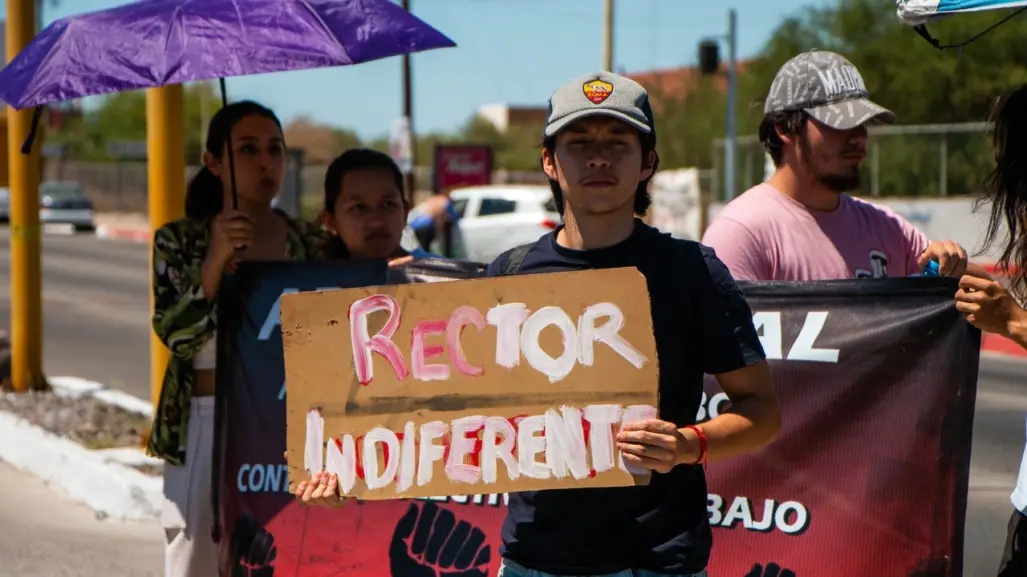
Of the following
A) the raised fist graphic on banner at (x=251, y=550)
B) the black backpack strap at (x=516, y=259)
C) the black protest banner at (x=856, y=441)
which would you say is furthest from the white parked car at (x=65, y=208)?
the black backpack strap at (x=516, y=259)

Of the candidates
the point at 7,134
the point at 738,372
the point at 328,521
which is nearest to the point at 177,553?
the point at 328,521

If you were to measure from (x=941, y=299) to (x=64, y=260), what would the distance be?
28279 mm

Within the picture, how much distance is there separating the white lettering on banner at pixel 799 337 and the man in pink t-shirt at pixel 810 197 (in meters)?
0.14

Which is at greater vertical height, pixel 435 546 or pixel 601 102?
pixel 601 102

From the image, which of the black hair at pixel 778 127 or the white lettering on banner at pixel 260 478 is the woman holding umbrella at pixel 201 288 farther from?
the black hair at pixel 778 127

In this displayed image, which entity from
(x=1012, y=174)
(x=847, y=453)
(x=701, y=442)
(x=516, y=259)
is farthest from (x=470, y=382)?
(x=847, y=453)

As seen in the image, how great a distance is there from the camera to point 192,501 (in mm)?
4766

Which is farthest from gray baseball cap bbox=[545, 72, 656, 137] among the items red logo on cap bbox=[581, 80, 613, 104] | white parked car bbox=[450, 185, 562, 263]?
white parked car bbox=[450, 185, 562, 263]

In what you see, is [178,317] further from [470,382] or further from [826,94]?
[826,94]

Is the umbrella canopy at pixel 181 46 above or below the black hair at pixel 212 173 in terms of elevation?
above

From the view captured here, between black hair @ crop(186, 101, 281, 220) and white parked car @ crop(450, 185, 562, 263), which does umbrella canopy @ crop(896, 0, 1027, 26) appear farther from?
white parked car @ crop(450, 185, 562, 263)

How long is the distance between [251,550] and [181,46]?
1687mm

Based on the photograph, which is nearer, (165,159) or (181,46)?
(181,46)

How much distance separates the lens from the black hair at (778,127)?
4.27 m
